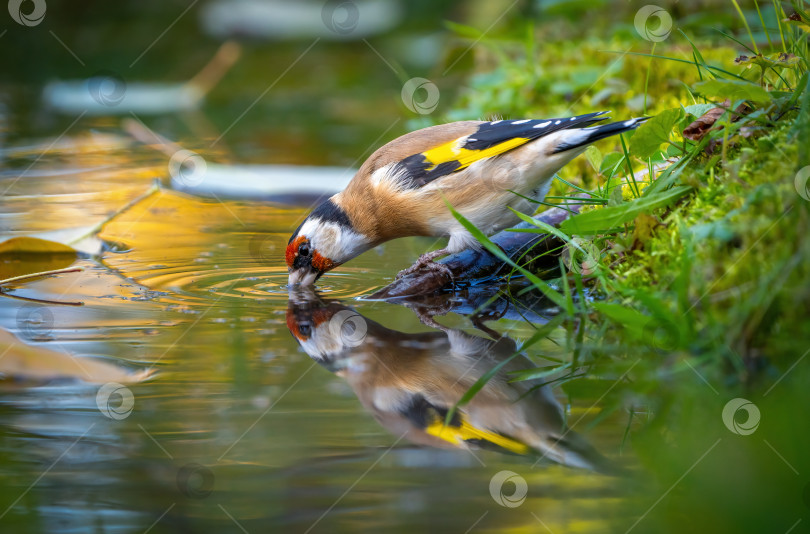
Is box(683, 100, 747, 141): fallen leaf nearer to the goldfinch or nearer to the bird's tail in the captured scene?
the bird's tail

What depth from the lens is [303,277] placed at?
432cm

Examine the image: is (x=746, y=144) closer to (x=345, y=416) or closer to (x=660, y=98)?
(x=345, y=416)

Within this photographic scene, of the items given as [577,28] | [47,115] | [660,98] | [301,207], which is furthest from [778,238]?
[47,115]

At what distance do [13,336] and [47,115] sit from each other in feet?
23.1
